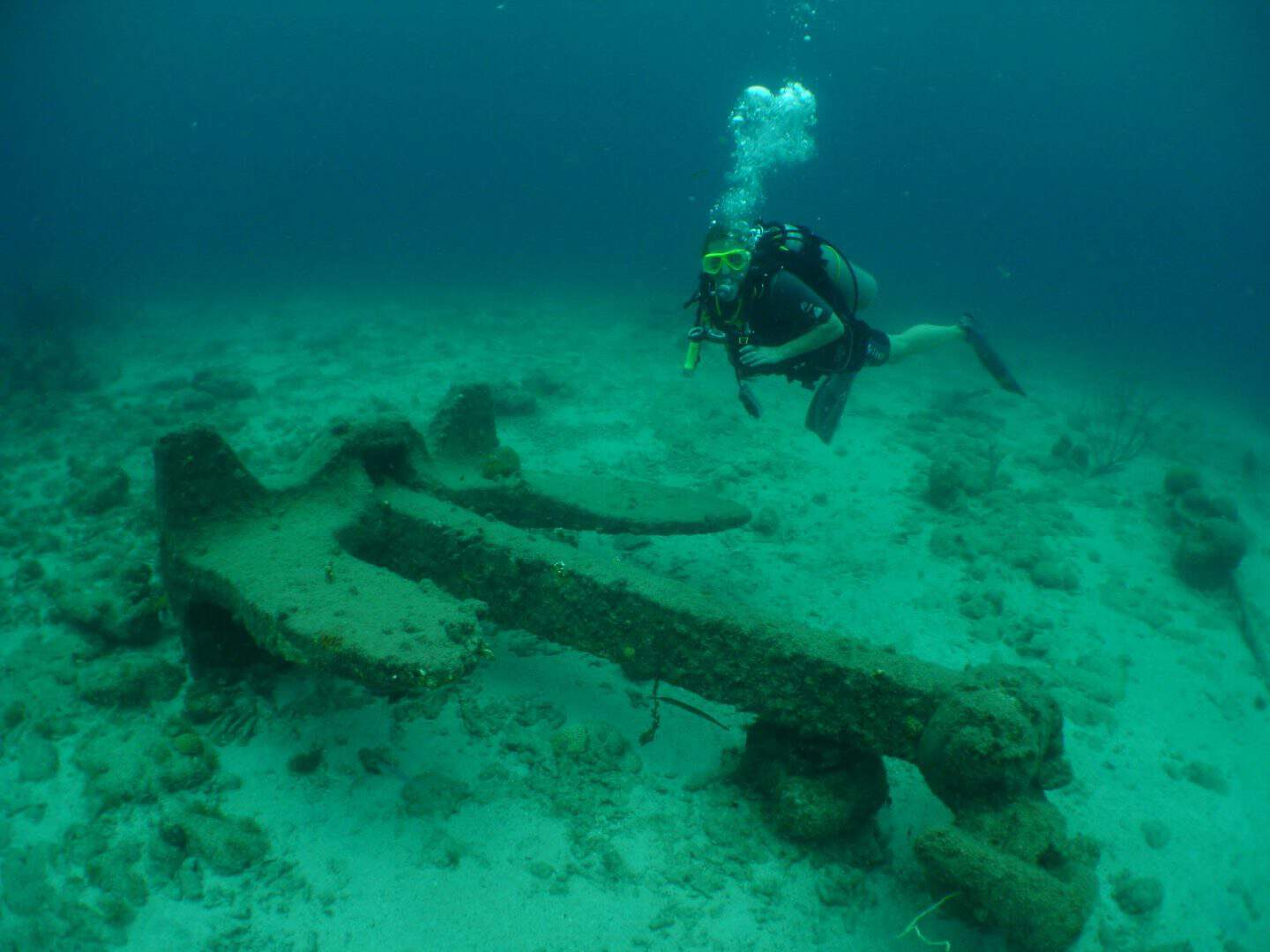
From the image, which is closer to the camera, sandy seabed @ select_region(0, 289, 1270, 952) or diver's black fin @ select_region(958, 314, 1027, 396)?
sandy seabed @ select_region(0, 289, 1270, 952)

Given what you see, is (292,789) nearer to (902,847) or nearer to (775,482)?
(902,847)

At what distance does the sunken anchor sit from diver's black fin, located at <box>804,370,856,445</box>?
2.44 metres

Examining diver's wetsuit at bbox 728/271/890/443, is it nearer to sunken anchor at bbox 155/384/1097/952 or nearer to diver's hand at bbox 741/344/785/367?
diver's hand at bbox 741/344/785/367

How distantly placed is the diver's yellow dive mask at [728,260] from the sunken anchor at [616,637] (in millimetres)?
1956

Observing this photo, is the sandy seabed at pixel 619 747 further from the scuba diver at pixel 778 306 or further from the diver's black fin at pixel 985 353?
the scuba diver at pixel 778 306

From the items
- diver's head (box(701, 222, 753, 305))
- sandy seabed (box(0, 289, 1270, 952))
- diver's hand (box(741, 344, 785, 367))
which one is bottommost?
sandy seabed (box(0, 289, 1270, 952))

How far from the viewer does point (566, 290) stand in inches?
926

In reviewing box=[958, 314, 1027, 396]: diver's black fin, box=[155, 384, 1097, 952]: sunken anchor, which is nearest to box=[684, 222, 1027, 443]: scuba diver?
box=[155, 384, 1097, 952]: sunken anchor

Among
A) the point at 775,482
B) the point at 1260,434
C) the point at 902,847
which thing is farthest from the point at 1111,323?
the point at 902,847

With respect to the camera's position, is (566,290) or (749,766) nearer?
(749,766)

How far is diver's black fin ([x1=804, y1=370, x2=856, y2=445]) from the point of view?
6.38 metres

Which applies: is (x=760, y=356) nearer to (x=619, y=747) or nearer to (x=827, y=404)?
(x=827, y=404)

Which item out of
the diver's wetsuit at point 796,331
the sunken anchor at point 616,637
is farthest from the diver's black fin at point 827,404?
the sunken anchor at point 616,637

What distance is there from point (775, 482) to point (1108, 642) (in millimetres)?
3593
